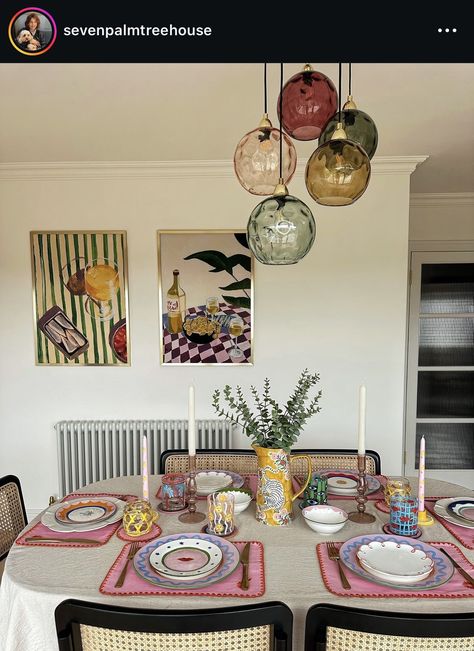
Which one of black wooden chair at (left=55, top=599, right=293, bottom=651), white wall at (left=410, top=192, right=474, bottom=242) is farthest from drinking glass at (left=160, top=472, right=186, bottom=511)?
white wall at (left=410, top=192, right=474, bottom=242)

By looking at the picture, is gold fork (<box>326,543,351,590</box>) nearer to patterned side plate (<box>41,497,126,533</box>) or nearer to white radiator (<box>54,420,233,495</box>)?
patterned side plate (<box>41,497,126,533</box>)

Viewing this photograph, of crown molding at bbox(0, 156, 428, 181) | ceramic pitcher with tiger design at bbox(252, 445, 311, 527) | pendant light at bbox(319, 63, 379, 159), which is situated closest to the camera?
pendant light at bbox(319, 63, 379, 159)

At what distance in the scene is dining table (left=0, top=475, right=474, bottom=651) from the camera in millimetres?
1189

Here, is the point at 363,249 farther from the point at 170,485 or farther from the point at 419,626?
the point at 419,626

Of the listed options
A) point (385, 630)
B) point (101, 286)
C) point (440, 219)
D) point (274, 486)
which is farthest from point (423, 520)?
point (440, 219)

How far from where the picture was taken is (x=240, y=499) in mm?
1733

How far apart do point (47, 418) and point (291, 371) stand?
1.68 m

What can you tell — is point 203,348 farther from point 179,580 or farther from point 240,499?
point 179,580

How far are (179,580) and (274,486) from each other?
445 mm

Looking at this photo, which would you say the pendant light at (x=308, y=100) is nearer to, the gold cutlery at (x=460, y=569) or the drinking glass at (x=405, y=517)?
the drinking glass at (x=405, y=517)
